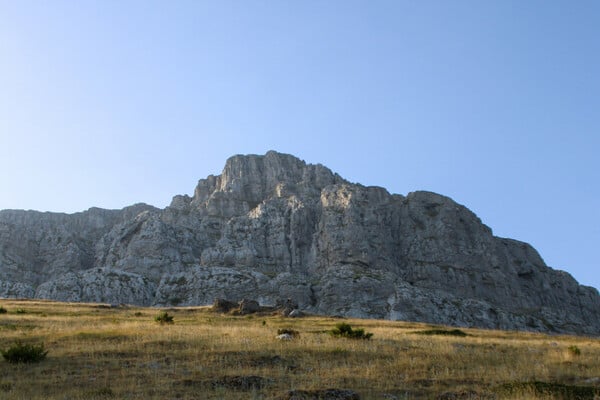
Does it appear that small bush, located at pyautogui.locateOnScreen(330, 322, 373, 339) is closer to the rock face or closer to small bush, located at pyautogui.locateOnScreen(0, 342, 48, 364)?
small bush, located at pyautogui.locateOnScreen(0, 342, 48, 364)

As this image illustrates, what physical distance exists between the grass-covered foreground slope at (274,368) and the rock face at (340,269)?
98621 mm

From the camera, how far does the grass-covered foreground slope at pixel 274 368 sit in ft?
57.2

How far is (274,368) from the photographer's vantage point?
21578 millimetres

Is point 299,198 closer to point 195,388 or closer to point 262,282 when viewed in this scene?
point 262,282

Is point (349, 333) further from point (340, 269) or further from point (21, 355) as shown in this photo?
point (340, 269)

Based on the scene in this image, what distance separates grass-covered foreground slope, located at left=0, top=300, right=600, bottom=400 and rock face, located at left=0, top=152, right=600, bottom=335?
9862 centimetres

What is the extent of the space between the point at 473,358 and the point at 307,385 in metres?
10.3

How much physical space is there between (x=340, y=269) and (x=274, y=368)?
12619 centimetres

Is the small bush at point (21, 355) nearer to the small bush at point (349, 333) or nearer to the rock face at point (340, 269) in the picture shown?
the small bush at point (349, 333)

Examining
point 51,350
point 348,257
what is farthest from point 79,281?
point 51,350

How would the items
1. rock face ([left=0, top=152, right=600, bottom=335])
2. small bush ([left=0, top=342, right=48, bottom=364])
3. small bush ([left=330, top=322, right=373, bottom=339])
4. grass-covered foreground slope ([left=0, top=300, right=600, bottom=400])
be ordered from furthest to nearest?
rock face ([left=0, top=152, right=600, bottom=335]) < small bush ([left=330, top=322, right=373, bottom=339]) < small bush ([left=0, top=342, right=48, bottom=364]) < grass-covered foreground slope ([left=0, top=300, right=600, bottom=400])

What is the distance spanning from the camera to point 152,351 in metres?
24.6

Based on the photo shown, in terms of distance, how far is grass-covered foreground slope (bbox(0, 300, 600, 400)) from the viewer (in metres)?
17.4

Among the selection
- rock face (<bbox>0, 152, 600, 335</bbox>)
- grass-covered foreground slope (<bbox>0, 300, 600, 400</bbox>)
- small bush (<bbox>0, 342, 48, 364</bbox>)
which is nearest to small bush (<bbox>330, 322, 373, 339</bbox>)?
grass-covered foreground slope (<bbox>0, 300, 600, 400</bbox>)
